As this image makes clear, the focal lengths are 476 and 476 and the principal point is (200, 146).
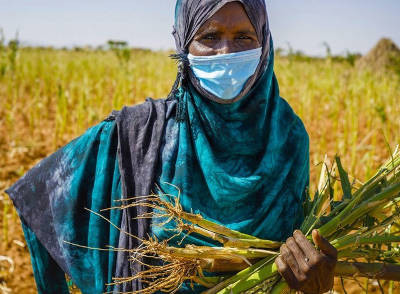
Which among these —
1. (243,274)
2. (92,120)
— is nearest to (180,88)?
(243,274)

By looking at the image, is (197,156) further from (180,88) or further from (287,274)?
(287,274)

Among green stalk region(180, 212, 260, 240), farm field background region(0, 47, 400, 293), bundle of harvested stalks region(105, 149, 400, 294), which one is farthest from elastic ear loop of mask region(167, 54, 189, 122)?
farm field background region(0, 47, 400, 293)

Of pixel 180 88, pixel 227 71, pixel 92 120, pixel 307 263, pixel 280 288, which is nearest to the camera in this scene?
pixel 307 263

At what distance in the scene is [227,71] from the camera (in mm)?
1555

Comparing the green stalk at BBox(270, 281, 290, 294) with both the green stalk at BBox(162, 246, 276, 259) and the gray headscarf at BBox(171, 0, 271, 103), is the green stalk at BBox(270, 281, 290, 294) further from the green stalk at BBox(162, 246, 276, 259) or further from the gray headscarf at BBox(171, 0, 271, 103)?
the gray headscarf at BBox(171, 0, 271, 103)

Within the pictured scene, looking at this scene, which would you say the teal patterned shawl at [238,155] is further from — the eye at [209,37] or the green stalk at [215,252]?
the green stalk at [215,252]

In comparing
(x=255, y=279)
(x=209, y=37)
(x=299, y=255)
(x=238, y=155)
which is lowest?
(x=255, y=279)

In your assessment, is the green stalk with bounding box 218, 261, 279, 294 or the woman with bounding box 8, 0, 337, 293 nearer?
the green stalk with bounding box 218, 261, 279, 294

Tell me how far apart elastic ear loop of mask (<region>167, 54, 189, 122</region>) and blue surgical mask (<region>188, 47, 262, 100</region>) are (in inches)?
2.9

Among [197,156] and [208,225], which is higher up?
[197,156]

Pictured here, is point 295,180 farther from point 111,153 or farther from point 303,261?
point 111,153

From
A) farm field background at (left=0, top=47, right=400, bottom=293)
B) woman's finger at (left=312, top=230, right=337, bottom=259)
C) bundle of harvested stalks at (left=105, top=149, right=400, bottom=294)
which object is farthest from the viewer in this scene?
farm field background at (left=0, top=47, right=400, bottom=293)

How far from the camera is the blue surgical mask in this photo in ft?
5.12

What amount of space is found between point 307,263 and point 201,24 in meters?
0.84
